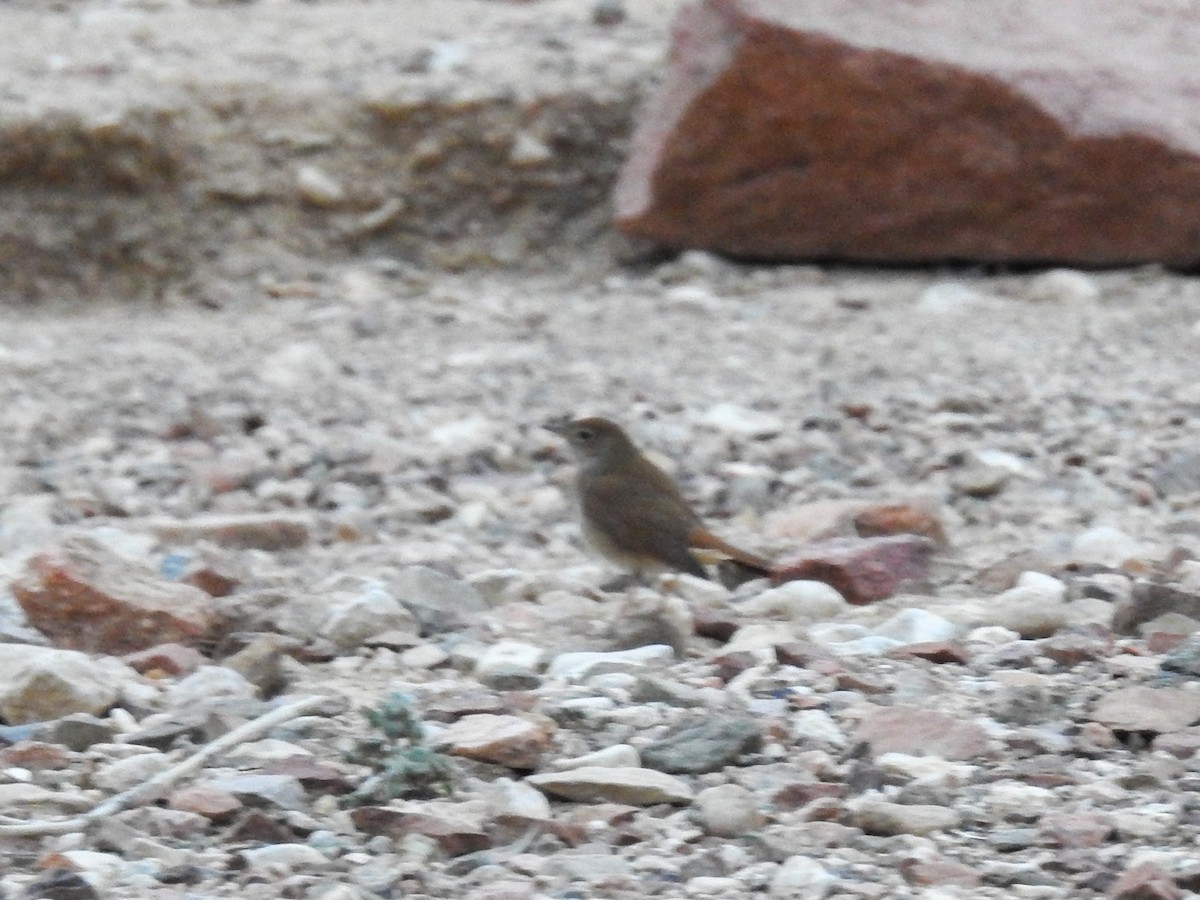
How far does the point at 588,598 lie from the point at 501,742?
5.15 feet

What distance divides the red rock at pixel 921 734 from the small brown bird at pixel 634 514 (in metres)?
1.39

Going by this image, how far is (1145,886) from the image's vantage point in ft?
9.65

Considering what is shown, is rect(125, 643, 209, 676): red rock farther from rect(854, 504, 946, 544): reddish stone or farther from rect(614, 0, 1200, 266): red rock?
rect(614, 0, 1200, 266): red rock

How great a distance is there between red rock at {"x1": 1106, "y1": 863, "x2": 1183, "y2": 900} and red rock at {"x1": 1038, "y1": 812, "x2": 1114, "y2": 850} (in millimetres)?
190

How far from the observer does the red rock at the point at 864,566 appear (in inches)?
194

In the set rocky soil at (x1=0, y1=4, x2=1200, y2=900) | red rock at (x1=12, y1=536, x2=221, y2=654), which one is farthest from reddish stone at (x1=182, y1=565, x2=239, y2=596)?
red rock at (x1=12, y1=536, x2=221, y2=654)

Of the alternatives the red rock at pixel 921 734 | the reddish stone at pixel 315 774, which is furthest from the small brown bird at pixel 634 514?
the reddish stone at pixel 315 774

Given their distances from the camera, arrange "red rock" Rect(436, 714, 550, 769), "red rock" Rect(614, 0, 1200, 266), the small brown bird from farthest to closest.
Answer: "red rock" Rect(614, 0, 1200, 266) → the small brown bird → "red rock" Rect(436, 714, 550, 769)

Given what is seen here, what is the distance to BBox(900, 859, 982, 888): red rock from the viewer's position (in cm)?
309

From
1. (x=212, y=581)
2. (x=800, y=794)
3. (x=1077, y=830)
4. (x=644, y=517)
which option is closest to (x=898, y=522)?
(x=644, y=517)

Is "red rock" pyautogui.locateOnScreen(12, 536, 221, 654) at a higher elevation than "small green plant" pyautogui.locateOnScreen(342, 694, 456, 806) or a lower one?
lower

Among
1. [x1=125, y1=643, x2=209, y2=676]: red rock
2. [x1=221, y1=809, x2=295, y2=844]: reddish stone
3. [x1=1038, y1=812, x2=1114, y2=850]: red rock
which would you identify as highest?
[x1=1038, y1=812, x2=1114, y2=850]: red rock

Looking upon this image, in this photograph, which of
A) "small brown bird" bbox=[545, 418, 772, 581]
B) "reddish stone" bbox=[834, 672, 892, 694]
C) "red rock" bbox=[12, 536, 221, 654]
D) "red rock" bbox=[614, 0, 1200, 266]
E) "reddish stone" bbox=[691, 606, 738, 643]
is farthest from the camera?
"red rock" bbox=[614, 0, 1200, 266]

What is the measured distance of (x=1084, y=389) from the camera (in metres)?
6.84
